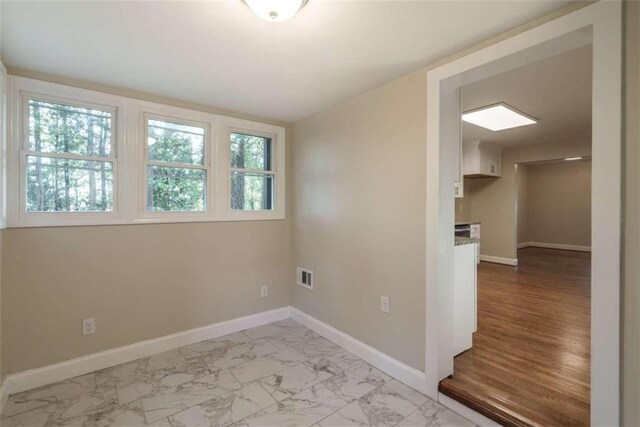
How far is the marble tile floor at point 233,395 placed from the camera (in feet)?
6.10

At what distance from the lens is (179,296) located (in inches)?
112

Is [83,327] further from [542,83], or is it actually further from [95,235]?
[542,83]

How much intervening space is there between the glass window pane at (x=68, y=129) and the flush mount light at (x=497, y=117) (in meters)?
3.84

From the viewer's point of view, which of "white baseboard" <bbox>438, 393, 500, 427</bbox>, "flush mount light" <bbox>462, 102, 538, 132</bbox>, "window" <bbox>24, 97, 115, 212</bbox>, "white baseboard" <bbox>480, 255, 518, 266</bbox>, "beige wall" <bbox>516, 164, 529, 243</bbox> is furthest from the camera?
"beige wall" <bbox>516, 164, 529, 243</bbox>

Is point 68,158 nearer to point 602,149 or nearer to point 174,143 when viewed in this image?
point 174,143

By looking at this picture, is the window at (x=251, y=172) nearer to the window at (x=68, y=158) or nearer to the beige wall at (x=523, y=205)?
the window at (x=68, y=158)

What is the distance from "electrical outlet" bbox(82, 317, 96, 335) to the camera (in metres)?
2.38

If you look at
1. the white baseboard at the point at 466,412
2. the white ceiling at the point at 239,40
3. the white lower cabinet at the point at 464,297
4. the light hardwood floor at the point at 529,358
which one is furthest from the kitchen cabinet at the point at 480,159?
the white baseboard at the point at 466,412

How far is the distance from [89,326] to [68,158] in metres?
1.34

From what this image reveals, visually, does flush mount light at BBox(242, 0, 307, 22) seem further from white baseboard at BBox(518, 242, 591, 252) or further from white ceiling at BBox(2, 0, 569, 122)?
white baseboard at BBox(518, 242, 591, 252)

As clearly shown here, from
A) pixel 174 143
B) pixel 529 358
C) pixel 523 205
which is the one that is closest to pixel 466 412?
pixel 529 358

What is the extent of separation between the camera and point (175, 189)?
287 cm

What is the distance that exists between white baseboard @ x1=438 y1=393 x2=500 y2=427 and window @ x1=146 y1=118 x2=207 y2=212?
259cm

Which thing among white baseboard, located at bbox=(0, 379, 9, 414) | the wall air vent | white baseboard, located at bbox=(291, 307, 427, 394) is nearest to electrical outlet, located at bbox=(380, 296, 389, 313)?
A: white baseboard, located at bbox=(291, 307, 427, 394)
